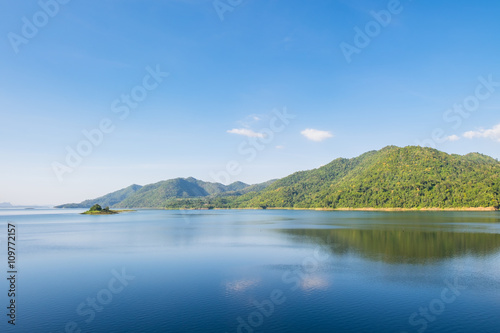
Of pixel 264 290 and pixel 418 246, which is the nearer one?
pixel 264 290

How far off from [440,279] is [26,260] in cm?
6654

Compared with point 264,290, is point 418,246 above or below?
below

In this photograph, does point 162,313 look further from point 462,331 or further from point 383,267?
point 383,267

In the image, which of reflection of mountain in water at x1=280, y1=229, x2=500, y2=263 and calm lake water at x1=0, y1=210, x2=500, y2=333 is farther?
reflection of mountain in water at x1=280, y1=229, x2=500, y2=263

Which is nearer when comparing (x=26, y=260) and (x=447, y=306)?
(x=447, y=306)

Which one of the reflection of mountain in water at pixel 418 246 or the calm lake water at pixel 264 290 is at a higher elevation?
the calm lake water at pixel 264 290

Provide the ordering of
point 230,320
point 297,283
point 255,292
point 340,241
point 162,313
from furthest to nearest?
1. point 340,241
2. point 297,283
3. point 255,292
4. point 162,313
5. point 230,320

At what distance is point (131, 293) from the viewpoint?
3434cm

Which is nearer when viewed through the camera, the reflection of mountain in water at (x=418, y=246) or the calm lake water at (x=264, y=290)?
the calm lake water at (x=264, y=290)

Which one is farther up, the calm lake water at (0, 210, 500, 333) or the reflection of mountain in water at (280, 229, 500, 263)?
the calm lake water at (0, 210, 500, 333)

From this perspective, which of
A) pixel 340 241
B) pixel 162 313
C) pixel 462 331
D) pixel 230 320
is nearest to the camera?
pixel 462 331

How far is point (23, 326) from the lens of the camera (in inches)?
994

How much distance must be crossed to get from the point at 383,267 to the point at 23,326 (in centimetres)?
4286

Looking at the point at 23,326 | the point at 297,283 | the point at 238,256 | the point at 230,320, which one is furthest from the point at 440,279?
the point at 23,326
